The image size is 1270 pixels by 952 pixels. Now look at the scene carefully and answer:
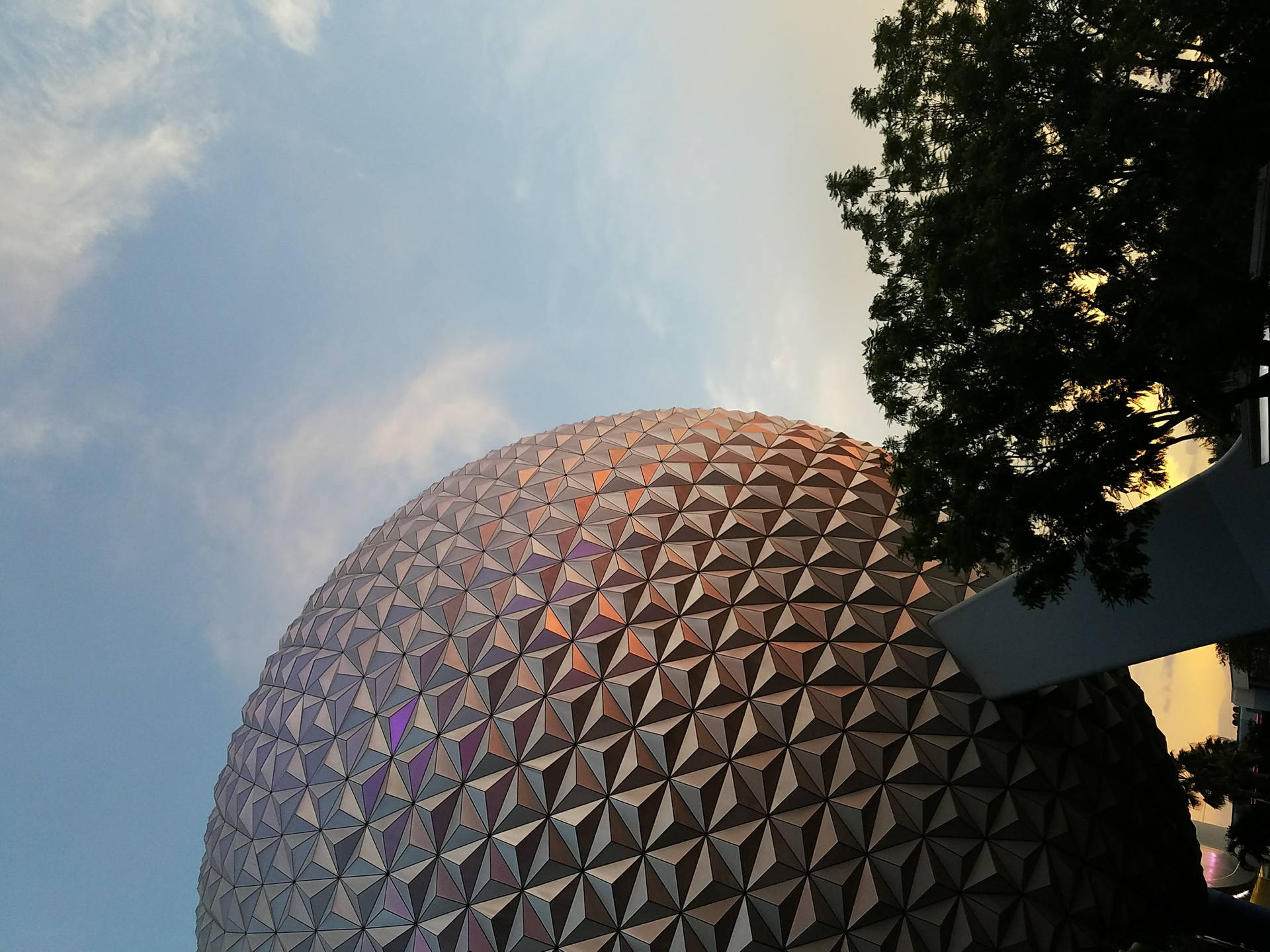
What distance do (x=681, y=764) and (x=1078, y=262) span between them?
907cm

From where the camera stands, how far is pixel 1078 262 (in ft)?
25.0

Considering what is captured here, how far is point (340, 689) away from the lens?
42.8ft

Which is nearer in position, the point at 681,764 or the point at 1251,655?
the point at 681,764

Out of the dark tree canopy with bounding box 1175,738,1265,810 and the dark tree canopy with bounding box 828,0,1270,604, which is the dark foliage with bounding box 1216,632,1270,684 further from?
the dark tree canopy with bounding box 828,0,1270,604

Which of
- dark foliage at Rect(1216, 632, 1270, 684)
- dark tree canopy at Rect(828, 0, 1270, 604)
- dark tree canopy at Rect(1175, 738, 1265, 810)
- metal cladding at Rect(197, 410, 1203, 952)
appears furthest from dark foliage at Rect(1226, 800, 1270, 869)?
dark tree canopy at Rect(828, 0, 1270, 604)

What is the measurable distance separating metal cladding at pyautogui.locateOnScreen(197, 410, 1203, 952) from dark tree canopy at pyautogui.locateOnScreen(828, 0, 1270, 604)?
407 cm

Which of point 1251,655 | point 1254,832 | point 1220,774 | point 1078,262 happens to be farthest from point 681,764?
point 1251,655

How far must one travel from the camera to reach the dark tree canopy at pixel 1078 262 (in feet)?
20.9

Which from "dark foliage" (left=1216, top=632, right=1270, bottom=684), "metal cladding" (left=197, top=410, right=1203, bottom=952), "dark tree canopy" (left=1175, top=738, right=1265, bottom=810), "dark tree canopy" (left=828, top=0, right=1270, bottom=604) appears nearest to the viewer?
"dark tree canopy" (left=828, top=0, right=1270, bottom=604)

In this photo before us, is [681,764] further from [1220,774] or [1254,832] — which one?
[1220,774]

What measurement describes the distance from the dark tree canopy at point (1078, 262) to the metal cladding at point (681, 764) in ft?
13.4

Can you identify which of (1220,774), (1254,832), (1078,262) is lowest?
(1254,832)

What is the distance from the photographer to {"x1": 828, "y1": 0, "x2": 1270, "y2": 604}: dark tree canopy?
6.36m

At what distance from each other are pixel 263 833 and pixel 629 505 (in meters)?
9.71
